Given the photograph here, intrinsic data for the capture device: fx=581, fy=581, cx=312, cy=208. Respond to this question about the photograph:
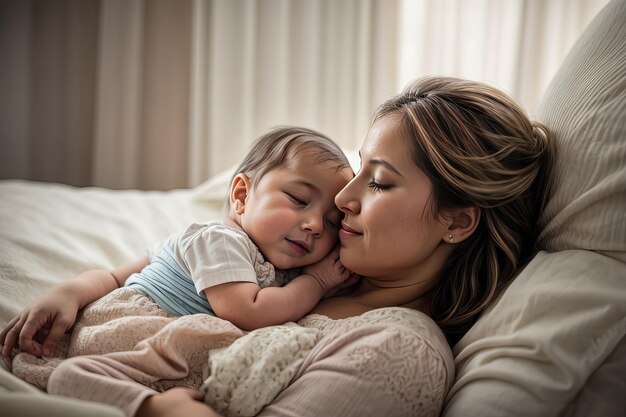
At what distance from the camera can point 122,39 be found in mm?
3115

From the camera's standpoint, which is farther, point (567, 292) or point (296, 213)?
point (296, 213)

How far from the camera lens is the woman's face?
1.23m

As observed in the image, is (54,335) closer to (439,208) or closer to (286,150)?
(286,150)

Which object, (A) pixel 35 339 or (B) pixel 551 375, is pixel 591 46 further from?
(A) pixel 35 339

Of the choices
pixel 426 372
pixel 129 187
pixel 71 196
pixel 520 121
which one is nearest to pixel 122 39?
pixel 129 187

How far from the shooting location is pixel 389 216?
123cm

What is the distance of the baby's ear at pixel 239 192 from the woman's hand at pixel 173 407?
58cm

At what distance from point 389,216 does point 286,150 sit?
349 millimetres

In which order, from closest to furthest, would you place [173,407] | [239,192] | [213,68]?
[173,407], [239,192], [213,68]

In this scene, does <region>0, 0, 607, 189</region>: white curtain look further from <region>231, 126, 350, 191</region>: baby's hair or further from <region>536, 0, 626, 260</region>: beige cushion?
<region>536, 0, 626, 260</region>: beige cushion

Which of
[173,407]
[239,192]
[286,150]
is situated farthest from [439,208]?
[173,407]

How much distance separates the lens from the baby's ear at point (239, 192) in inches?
57.8

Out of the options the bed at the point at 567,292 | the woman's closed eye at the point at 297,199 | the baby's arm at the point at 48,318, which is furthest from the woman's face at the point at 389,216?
the baby's arm at the point at 48,318

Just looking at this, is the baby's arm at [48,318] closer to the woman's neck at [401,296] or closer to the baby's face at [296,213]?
the baby's face at [296,213]
